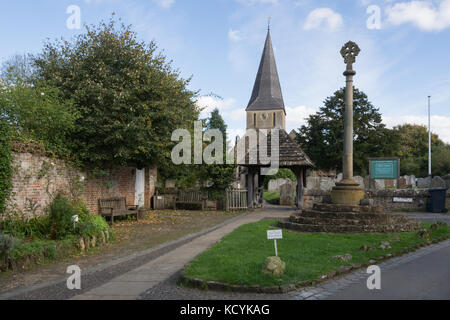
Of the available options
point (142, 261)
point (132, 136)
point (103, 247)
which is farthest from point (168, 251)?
point (132, 136)

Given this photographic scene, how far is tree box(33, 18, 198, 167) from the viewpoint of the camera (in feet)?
39.3

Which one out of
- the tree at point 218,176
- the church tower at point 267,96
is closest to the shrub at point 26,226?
the tree at point 218,176

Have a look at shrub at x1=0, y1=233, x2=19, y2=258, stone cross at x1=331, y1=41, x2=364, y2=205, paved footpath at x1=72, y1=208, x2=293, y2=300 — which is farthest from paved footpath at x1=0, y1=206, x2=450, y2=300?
stone cross at x1=331, y1=41, x2=364, y2=205

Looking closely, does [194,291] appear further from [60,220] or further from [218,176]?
[218,176]

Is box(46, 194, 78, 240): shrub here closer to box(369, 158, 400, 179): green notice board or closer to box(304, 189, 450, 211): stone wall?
box(304, 189, 450, 211): stone wall

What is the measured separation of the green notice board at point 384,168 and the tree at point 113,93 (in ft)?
40.4

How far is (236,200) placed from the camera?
19031 mm

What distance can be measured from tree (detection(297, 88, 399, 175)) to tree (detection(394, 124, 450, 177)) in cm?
296

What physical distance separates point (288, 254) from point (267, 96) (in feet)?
194

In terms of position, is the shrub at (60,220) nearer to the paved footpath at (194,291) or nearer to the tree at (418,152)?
the paved footpath at (194,291)

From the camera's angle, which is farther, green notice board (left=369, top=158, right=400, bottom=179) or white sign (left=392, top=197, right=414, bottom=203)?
green notice board (left=369, top=158, right=400, bottom=179)

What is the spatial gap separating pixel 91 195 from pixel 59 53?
5.91 m

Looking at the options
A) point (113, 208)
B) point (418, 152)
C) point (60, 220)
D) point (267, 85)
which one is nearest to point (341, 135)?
point (418, 152)
